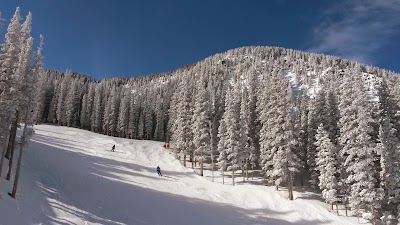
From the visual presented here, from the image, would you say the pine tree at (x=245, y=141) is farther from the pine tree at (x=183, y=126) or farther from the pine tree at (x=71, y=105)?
the pine tree at (x=71, y=105)

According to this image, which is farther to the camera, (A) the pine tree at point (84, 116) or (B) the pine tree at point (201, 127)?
(A) the pine tree at point (84, 116)

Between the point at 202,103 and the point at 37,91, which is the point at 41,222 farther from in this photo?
the point at 202,103

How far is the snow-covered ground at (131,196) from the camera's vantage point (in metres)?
32.7

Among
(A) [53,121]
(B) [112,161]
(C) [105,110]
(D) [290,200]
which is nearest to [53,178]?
(B) [112,161]

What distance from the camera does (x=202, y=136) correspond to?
60094 mm

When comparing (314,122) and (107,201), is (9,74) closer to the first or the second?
(107,201)

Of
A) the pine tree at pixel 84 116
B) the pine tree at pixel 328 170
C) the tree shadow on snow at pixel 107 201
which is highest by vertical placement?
the pine tree at pixel 84 116

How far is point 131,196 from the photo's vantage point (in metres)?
41.3

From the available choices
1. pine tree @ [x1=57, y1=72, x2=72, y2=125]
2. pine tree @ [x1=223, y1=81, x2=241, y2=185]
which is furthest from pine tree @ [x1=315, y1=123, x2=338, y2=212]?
pine tree @ [x1=57, y1=72, x2=72, y2=125]

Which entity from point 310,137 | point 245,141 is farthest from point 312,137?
point 245,141

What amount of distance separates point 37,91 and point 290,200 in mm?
33650

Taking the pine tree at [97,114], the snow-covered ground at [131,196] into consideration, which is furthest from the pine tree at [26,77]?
the pine tree at [97,114]

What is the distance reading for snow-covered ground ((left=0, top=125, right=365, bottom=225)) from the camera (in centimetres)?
3269

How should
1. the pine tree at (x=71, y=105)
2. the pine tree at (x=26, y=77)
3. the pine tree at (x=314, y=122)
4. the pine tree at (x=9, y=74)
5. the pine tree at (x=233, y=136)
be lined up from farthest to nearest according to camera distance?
the pine tree at (x=71, y=105)
the pine tree at (x=233, y=136)
the pine tree at (x=314, y=122)
the pine tree at (x=26, y=77)
the pine tree at (x=9, y=74)
